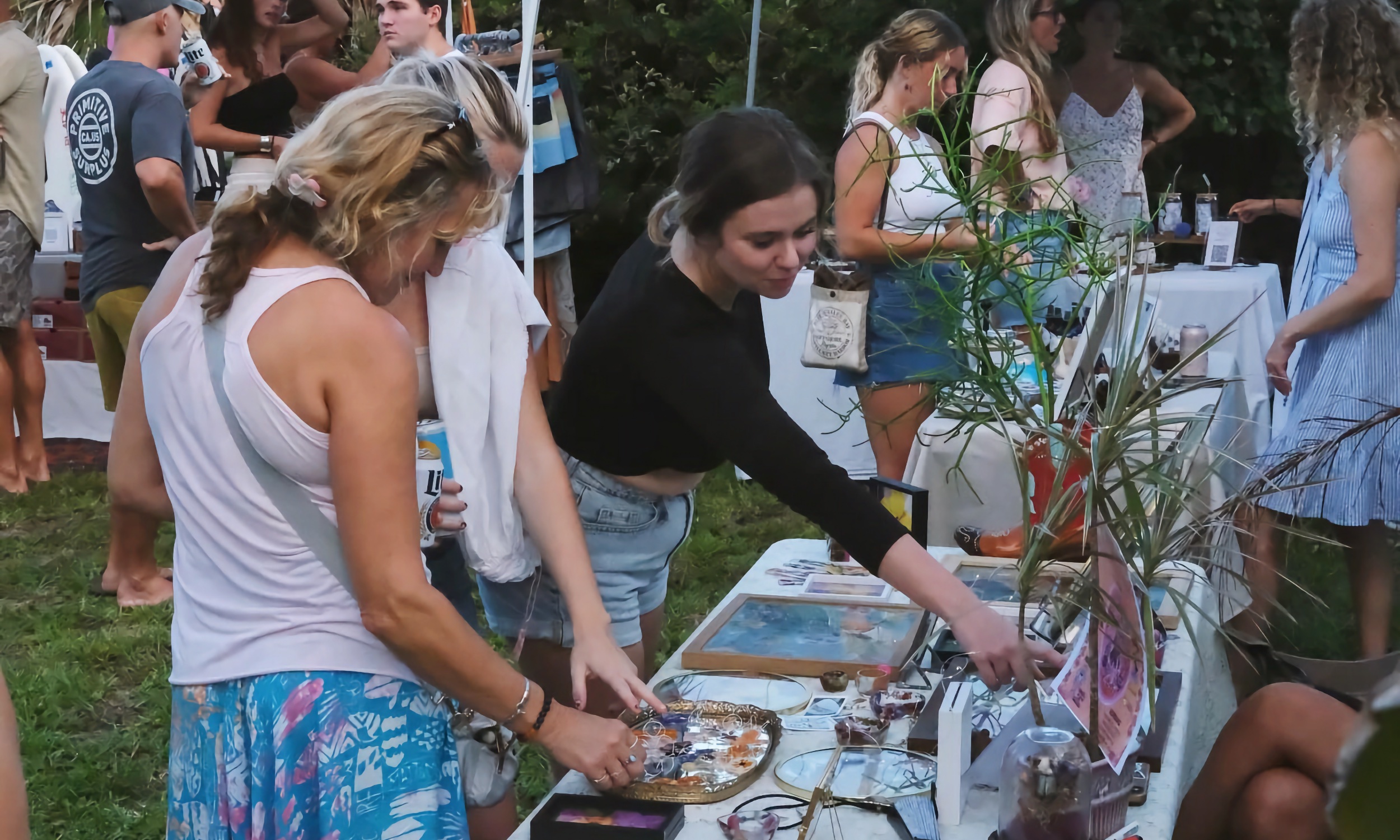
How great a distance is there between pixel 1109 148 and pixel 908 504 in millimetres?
2940

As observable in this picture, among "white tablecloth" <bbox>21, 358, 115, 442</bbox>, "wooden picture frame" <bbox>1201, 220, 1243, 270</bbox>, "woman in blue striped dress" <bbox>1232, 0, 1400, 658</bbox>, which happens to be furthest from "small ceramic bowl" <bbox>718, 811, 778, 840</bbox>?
"white tablecloth" <bbox>21, 358, 115, 442</bbox>

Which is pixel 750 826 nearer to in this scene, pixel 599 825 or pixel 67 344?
pixel 599 825

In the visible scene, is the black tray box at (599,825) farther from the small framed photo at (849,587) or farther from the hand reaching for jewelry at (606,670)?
the small framed photo at (849,587)

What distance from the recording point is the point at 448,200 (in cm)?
132

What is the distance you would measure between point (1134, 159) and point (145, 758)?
3711 mm

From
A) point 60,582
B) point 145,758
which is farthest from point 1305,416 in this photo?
point 60,582

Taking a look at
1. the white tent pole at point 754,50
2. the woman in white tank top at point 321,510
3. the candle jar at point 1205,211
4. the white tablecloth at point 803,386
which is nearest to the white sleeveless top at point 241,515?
the woman in white tank top at point 321,510

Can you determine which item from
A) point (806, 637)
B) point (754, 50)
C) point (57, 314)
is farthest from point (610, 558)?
point (57, 314)

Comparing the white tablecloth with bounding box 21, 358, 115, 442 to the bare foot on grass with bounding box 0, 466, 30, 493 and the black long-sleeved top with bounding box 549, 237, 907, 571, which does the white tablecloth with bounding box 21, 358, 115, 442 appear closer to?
the bare foot on grass with bounding box 0, 466, 30, 493

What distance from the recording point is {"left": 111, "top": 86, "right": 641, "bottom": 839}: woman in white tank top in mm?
Result: 1205

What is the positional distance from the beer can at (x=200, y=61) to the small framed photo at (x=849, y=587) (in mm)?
2870

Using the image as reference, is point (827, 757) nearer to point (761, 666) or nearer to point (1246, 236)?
point (761, 666)

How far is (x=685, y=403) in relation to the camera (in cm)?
162

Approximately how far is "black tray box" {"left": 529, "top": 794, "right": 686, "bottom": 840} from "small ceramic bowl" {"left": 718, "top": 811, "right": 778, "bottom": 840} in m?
0.05
